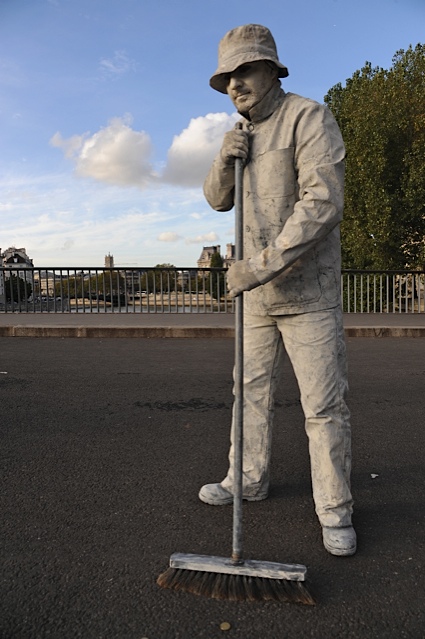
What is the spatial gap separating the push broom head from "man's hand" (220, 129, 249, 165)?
5.29ft

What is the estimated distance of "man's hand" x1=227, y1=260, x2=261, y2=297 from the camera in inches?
94.9

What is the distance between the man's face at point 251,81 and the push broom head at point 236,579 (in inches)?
74.2

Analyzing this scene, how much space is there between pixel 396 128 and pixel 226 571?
876 inches

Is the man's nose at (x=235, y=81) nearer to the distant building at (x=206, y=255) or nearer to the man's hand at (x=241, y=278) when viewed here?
the man's hand at (x=241, y=278)

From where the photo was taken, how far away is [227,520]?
110 inches

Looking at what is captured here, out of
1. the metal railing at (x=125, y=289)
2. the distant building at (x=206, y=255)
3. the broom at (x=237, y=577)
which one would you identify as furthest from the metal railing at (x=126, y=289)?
the distant building at (x=206, y=255)

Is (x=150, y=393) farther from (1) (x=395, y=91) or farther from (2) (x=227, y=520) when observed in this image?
(1) (x=395, y=91)

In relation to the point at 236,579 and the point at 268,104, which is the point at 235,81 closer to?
the point at 268,104

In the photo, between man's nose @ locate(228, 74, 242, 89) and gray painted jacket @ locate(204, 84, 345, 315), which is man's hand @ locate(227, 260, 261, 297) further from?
man's nose @ locate(228, 74, 242, 89)

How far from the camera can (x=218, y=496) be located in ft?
9.82

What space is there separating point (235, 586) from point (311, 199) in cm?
148

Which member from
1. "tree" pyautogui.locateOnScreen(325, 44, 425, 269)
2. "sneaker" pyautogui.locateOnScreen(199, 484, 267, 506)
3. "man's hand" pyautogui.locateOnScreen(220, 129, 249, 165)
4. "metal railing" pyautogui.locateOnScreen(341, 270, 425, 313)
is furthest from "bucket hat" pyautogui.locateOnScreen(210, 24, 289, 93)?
"tree" pyautogui.locateOnScreen(325, 44, 425, 269)

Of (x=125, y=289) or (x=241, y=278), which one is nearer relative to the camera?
(x=241, y=278)

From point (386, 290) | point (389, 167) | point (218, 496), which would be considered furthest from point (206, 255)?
point (218, 496)
